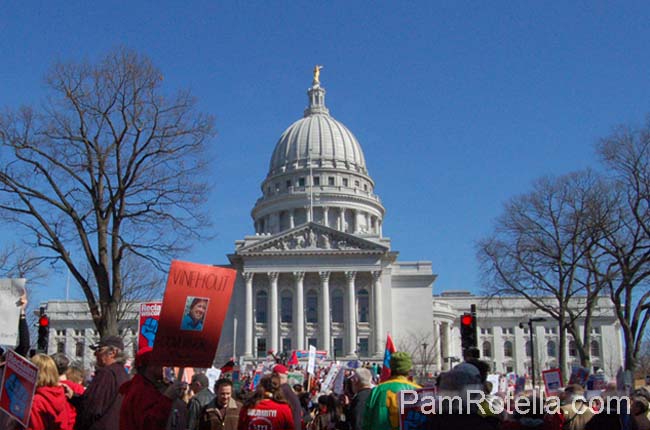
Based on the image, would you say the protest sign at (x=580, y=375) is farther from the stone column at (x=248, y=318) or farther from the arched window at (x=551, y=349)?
the arched window at (x=551, y=349)

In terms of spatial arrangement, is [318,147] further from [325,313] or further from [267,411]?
[267,411]

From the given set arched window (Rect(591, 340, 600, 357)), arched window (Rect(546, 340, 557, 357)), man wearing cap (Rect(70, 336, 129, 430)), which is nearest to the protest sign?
man wearing cap (Rect(70, 336, 129, 430))

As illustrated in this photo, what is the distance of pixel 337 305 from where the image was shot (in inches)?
3305

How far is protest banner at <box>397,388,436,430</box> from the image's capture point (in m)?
7.12

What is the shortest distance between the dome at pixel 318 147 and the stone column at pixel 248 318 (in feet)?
101

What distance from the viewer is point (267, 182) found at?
113 meters

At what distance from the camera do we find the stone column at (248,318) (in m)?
80.6

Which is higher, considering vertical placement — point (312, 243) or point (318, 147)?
point (318, 147)

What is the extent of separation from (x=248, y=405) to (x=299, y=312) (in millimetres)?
74101

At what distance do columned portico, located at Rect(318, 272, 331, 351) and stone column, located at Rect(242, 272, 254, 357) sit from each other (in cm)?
747

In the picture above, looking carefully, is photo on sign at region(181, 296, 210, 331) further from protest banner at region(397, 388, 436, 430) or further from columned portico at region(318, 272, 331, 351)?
columned portico at region(318, 272, 331, 351)

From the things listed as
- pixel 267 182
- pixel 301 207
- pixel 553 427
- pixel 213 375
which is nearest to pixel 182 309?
pixel 553 427

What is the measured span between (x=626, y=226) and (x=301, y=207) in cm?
7299

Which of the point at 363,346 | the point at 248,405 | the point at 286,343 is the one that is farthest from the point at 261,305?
the point at 248,405
